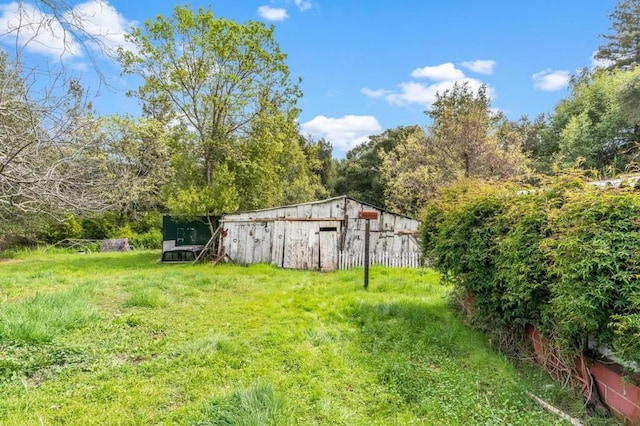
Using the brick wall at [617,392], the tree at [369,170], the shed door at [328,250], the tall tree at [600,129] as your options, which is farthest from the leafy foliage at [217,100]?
the tall tree at [600,129]

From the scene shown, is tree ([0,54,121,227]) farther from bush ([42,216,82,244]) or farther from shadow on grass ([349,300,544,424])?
bush ([42,216,82,244])

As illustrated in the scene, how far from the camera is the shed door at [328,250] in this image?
9688 mm

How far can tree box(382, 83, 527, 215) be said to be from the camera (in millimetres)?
11297

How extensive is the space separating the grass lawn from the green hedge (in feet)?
1.97

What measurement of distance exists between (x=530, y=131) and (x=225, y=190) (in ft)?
59.3

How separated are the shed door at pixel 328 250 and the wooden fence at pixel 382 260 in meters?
0.18

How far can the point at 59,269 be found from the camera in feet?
29.9

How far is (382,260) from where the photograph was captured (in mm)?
9938

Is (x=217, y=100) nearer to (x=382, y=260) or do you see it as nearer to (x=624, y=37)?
(x=382, y=260)

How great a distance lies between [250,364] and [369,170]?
20296 millimetres

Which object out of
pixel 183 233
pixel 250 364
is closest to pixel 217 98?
pixel 183 233

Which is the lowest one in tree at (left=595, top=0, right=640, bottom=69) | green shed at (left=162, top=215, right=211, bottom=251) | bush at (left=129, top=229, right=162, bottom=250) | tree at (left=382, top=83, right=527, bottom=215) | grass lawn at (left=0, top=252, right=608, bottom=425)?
grass lawn at (left=0, top=252, right=608, bottom=425)

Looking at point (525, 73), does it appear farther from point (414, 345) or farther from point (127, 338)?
point (127, 338)

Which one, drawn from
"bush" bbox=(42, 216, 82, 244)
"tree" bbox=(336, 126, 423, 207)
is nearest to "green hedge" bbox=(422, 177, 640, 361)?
"tree" bbox=(336, 126, 423, 207)
